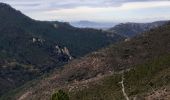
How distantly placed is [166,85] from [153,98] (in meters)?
14.1

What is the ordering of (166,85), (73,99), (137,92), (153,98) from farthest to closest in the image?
(73,99)
(137,92)
(166,85)
(153,98)

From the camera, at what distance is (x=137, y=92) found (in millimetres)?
154500

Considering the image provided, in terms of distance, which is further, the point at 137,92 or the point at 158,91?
the point at 137,92

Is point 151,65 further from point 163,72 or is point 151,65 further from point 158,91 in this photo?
point 158,91

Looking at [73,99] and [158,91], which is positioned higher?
[158,91]

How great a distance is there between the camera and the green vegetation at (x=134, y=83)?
515 ft

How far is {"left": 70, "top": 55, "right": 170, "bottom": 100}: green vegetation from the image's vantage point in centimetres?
15688

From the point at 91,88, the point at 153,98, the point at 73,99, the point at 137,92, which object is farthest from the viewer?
the point at 91,88

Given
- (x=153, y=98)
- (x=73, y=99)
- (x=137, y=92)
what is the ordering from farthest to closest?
1. (x=73, y=99)
2. (x=137, y=92)
3. (x=153, y=98)

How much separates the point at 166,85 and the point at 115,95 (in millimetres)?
24752

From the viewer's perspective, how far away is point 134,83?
573ft

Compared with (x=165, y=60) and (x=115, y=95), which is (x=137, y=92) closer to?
(x=115, y=95)

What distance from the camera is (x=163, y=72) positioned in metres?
170

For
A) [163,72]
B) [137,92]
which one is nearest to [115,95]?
[137,92]
